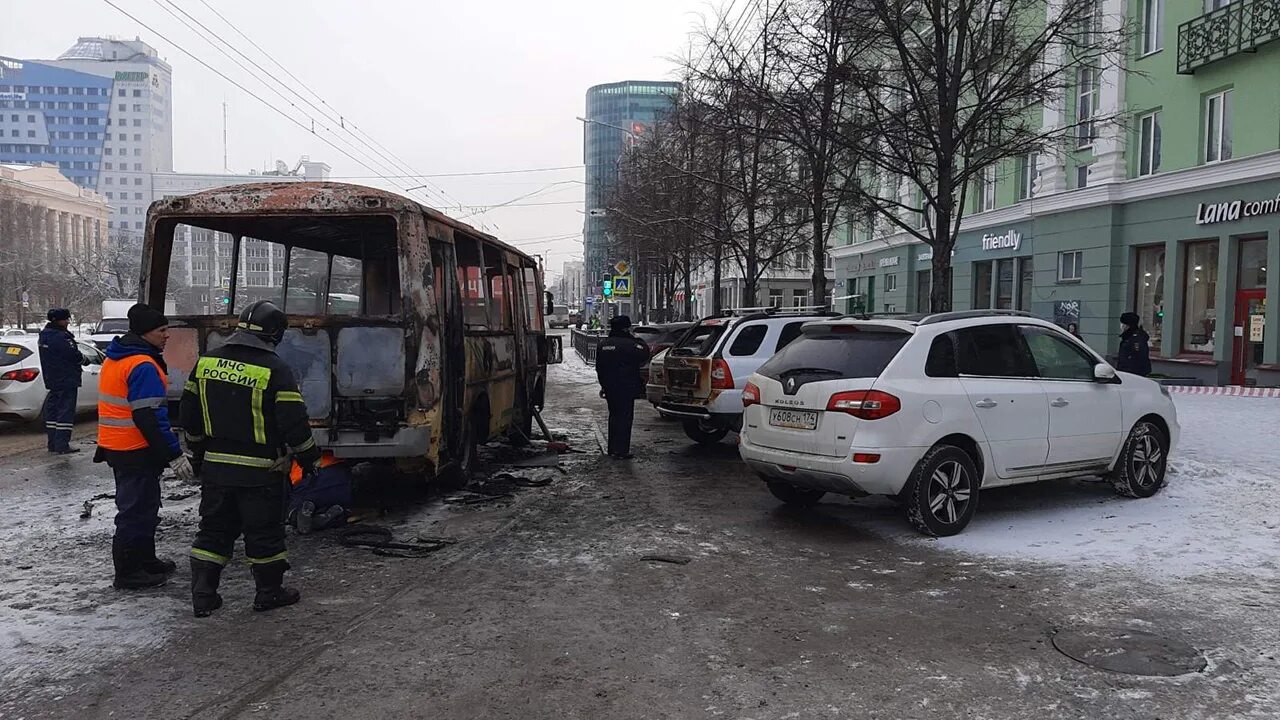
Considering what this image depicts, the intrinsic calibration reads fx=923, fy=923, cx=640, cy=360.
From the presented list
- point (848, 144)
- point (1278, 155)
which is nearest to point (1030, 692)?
point (848, 144)

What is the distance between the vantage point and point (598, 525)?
7.47 meters

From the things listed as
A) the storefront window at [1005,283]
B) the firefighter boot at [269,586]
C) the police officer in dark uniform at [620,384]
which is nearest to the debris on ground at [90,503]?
the firefighter boot at [269,586]

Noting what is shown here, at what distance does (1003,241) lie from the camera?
26.8m

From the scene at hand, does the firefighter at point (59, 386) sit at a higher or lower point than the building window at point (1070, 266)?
lower

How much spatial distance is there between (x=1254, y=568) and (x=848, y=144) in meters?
8.37

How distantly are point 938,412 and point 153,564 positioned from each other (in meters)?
5.38

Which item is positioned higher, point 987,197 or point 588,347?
point 987,197

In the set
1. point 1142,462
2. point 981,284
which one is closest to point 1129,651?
point 1142,462

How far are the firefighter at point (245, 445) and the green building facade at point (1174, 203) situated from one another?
53.1ft

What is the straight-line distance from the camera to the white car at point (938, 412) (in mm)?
6668

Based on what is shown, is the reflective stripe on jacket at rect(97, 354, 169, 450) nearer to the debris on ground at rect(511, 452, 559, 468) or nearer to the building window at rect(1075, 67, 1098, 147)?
the debris on ground at rect(511, 452, 559, 468)

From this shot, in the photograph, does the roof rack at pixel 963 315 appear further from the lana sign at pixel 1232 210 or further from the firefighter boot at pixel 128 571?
the lana sign at pixel 1232 210

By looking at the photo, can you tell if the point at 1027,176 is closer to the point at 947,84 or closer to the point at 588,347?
the point at 947,84

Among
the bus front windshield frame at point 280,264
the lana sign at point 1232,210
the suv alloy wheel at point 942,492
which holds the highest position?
the lana sign at point 1232,210
